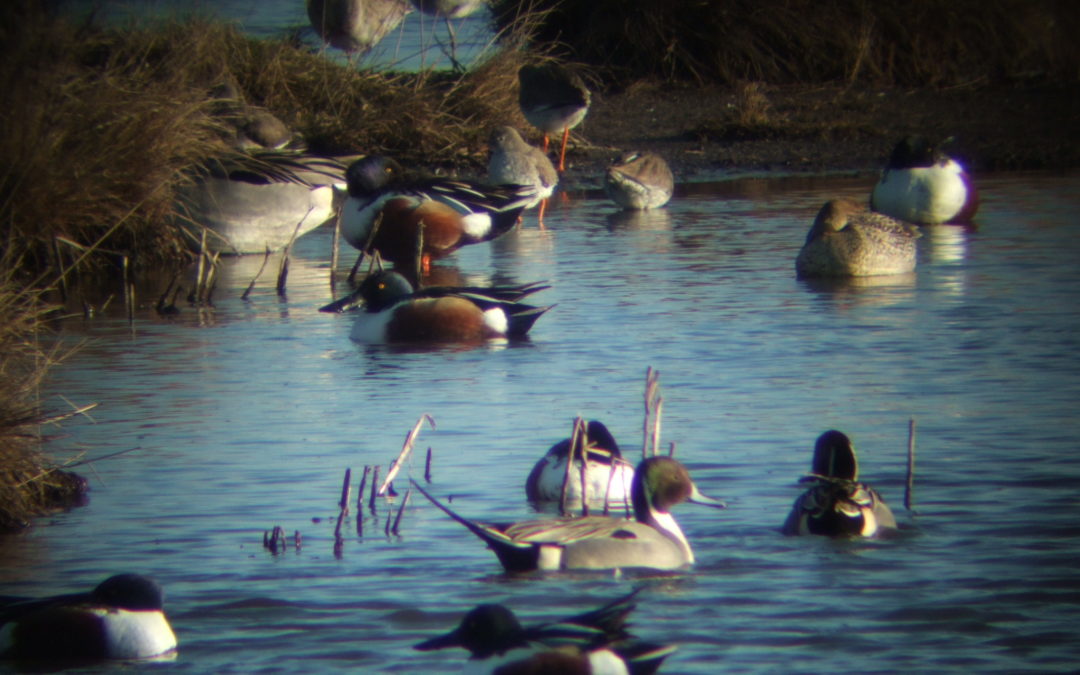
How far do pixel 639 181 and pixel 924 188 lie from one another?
2.30m

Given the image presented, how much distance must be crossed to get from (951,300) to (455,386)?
10.7 ft

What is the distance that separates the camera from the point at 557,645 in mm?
4137

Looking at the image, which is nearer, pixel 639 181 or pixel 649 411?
pixel 649 411

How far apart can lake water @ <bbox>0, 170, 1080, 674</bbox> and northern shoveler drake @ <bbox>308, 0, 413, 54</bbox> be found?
8367 mm

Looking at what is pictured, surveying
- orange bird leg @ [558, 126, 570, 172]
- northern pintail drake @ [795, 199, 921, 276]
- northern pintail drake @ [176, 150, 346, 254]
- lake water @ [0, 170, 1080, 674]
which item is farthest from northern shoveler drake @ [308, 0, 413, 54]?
northern pintail drake @ [795, 199, 921, 276]

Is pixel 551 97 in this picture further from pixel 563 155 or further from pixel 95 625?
pixel 95 625

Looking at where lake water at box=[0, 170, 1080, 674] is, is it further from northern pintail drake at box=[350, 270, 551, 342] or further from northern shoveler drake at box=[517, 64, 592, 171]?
northern shoveler drake at box=[517, 64, 592, 171]

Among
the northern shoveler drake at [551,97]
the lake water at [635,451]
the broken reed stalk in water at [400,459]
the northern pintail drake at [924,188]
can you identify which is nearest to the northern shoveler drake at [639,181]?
the northern shoveler drake at [551,97]

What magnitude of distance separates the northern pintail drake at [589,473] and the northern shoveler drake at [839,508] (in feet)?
2.17

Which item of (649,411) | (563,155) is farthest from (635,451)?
(563,155)

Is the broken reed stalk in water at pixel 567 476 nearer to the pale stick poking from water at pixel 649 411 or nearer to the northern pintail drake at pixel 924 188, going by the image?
the pale stick poking from water at pixel 649 411

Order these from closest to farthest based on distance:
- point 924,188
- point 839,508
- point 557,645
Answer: point 557,645, point 839,508, point 924,188

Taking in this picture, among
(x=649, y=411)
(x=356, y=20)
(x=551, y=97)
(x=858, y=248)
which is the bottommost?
(x=649, y=411)

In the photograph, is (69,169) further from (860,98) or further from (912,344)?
(860,98)
